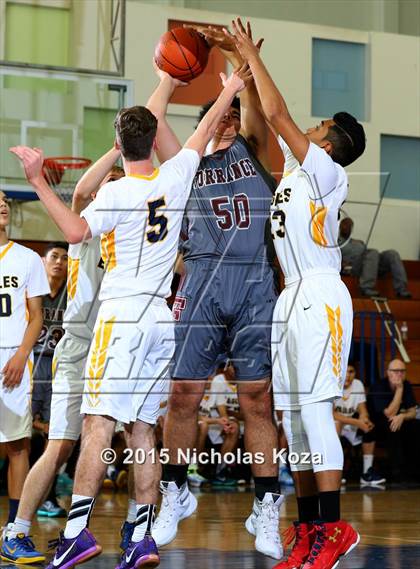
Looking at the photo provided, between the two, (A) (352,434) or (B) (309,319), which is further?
(A) (352,434)

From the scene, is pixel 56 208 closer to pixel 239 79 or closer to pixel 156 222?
pixel 156 222

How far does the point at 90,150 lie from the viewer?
1386cm

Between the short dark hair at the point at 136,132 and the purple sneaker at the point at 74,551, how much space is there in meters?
1.82

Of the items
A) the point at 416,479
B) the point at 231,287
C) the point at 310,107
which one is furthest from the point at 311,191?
the point at 310,107

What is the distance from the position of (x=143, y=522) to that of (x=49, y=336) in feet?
13.9

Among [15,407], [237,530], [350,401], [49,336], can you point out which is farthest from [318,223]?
[350,401]

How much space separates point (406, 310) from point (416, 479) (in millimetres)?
3897

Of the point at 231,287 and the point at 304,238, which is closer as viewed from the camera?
the point at 304,238

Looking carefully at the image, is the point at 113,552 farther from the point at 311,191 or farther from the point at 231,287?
the point at 311,191

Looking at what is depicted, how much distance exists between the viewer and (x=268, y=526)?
5.22 meters

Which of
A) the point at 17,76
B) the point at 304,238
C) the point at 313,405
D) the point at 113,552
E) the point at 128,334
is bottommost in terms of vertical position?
the point at 113,552

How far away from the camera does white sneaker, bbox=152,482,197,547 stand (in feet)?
17.7

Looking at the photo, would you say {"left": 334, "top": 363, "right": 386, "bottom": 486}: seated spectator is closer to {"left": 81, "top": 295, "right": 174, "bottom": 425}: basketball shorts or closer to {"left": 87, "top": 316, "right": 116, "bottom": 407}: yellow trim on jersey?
{"left": 81, "top": 295, "right": 174, "bottom": 425}: basketball shorts

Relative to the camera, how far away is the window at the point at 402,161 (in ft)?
59.6
